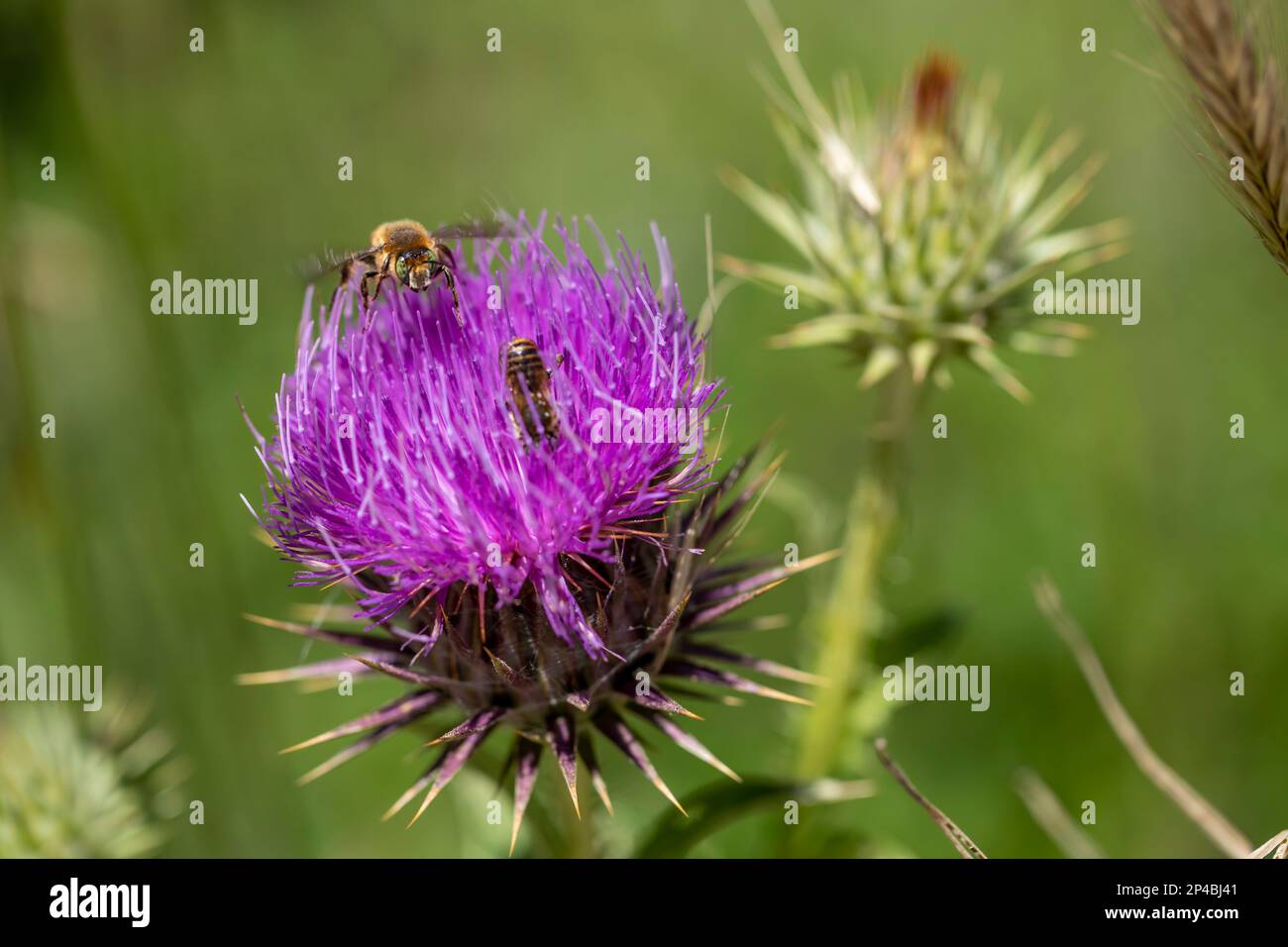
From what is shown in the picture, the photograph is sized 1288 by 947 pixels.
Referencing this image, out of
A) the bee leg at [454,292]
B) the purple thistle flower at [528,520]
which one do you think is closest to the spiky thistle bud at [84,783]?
the purple thistle flower at [528,520]

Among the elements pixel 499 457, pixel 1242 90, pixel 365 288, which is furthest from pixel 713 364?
pixel 1242 90

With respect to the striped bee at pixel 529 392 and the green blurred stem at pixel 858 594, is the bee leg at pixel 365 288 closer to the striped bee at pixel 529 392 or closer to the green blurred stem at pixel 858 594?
the striped bee at pixel 529 392

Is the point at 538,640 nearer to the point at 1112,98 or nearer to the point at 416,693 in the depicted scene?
the point at 416,693

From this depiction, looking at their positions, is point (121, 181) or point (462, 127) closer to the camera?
point (121, 181)

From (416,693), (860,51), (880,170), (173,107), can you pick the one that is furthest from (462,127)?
(416,693)

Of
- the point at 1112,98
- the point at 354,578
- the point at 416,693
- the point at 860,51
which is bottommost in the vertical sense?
the point at 416,693

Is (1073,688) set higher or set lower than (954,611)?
lower
